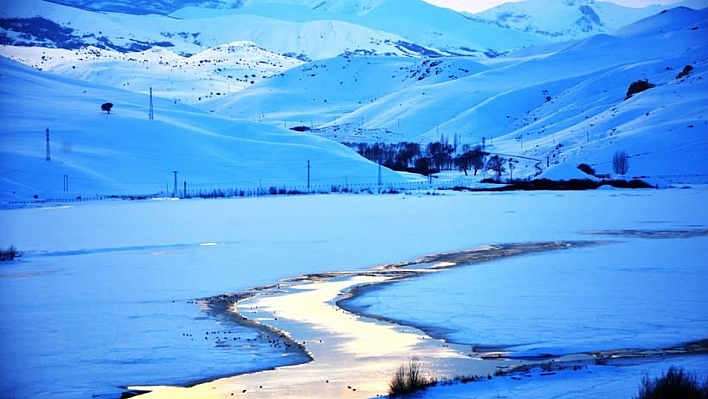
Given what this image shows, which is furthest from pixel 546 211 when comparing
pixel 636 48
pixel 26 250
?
pixel 636 48

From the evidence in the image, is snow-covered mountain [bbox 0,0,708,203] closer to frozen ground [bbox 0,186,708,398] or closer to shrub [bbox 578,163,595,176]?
shrub [bbox 578,163,595,176]

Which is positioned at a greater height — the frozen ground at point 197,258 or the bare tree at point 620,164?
the bare tree at point 620,164

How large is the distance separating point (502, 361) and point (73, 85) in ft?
405

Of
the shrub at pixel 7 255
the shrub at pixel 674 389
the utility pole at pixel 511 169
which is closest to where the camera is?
the shrub at pixel 674 389

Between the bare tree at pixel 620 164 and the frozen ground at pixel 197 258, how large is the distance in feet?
68.2

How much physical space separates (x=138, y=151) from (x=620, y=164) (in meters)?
47.0

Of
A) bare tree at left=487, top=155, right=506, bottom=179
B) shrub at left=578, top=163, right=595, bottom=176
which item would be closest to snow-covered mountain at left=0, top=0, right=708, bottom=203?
shrub at left=578, top=163, right=595, bottom=176

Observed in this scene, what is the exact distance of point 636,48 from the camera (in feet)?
652

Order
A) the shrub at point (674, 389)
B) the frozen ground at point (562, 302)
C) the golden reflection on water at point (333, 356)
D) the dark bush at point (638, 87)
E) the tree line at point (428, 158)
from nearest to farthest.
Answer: the shrub at point (674, 389), the golden reflection on water at point (333, 356), the frozen ground at point (562, 302), the tree line at point (428, 158), the dark bush at point (638, 87)

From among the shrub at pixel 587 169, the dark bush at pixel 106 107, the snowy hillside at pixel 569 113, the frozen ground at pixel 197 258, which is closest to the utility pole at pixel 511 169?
the snowy hillside at pixel 569 113

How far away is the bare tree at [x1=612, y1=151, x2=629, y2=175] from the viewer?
3499 inches

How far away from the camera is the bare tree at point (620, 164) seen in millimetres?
88875

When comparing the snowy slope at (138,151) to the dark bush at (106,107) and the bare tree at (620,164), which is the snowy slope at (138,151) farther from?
the bare tree at (620,164)

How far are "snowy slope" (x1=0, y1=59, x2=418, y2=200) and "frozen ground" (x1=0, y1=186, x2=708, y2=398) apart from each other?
18071 mm
